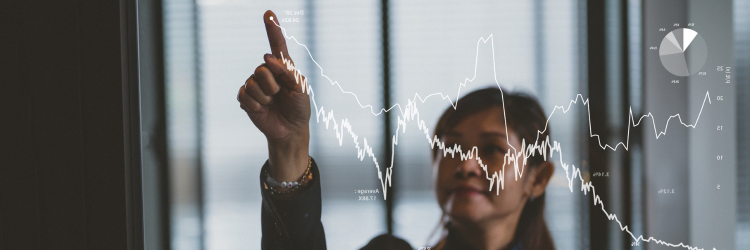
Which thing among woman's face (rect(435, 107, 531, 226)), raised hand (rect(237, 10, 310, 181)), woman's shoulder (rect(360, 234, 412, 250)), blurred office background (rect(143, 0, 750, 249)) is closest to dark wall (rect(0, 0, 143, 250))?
blurred office background (rect(143, 0, 750, 249))

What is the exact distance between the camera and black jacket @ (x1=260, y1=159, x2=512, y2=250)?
790mm

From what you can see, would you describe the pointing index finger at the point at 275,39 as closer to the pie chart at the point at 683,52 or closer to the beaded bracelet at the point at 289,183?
the beaded bracelet at the point at 289,183

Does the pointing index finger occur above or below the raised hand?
above

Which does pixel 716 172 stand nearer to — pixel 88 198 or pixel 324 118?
pixel 324 118

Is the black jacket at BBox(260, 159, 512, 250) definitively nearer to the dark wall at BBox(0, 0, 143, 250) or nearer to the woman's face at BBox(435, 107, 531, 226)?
the woman's face at BBox(435, 107, 531, 226)

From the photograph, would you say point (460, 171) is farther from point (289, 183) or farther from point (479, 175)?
point (289, 183)

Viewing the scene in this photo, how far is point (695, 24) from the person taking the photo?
2.57 ft

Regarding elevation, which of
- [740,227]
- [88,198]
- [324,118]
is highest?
[324,118]

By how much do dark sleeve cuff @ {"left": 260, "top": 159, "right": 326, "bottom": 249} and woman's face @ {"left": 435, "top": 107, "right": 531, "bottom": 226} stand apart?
0.92ft

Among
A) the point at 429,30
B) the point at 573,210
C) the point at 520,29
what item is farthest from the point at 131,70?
the point at 573,210

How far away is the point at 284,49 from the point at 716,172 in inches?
38.8

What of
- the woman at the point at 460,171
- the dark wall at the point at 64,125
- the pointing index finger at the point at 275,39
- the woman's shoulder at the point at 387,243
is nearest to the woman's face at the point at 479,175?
the woman at the point at 460,171

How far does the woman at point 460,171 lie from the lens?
78 centimetres

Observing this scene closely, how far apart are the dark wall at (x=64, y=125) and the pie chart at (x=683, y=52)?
1.19 metres
